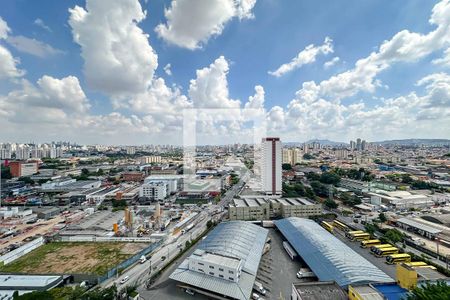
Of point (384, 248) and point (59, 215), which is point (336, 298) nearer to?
point (384, 248)

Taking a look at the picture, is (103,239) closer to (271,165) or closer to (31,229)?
(31,229)

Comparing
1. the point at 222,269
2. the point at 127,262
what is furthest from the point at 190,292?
the point at 127,262

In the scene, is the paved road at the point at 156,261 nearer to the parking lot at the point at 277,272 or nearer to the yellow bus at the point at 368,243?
the parking lot at the point at 277,272

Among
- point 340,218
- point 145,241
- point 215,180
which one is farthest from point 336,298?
point 215,180

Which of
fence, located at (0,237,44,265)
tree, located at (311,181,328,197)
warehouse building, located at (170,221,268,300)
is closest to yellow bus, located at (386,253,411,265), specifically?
warehouse building, located at (170,221,268,300)

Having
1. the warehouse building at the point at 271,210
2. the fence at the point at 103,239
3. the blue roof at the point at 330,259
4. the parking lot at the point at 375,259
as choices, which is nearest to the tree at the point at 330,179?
the warehouse building at the point at 271,210
